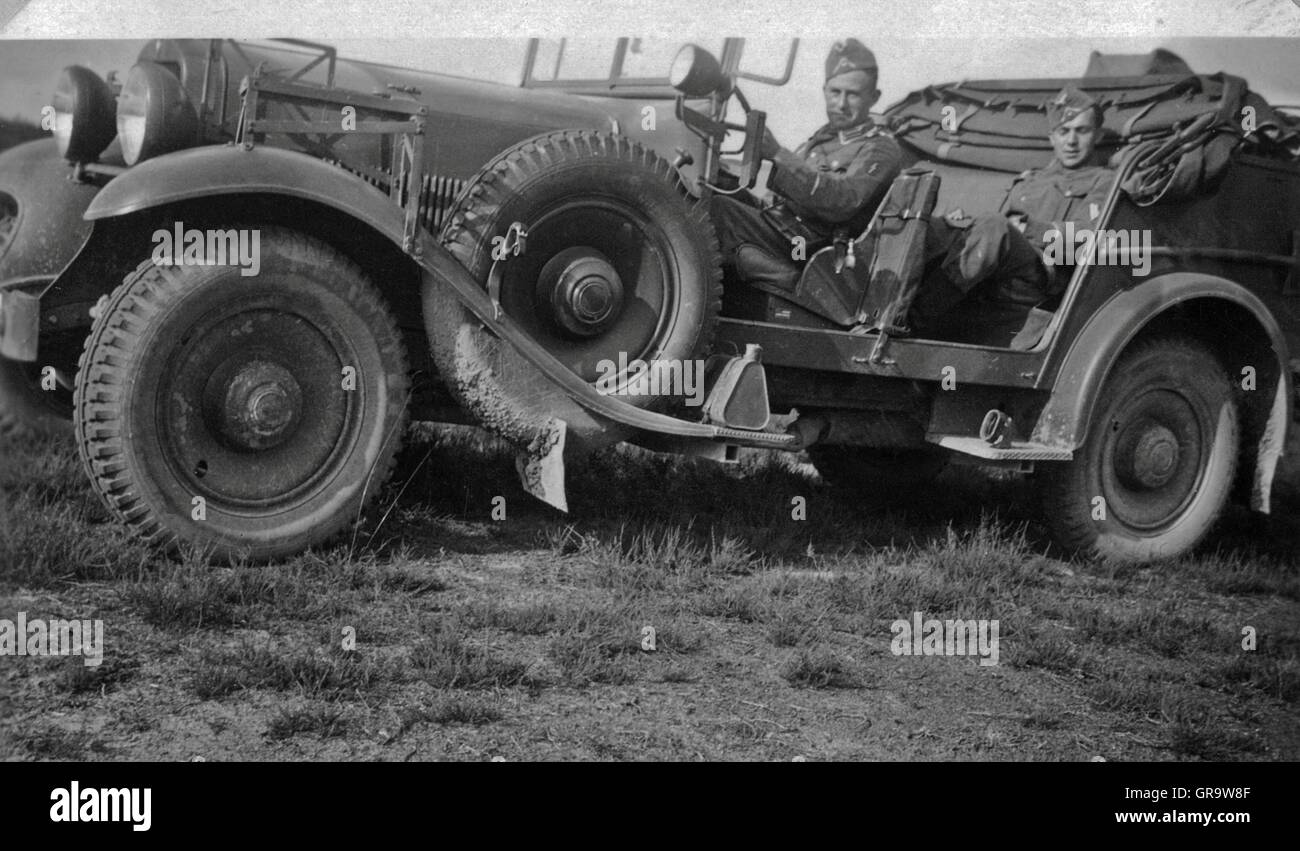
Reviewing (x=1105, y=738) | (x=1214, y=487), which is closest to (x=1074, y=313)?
(x=1214, y=487)

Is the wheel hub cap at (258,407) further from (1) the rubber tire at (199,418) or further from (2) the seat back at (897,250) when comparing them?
(2) the seat back at (897,250)

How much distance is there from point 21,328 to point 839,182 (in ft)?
9.08

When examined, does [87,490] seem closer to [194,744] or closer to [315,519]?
[315,519]

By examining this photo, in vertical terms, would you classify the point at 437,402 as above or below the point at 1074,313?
below

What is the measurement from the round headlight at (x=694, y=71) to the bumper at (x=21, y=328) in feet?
6.94

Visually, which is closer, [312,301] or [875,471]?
[312,301]

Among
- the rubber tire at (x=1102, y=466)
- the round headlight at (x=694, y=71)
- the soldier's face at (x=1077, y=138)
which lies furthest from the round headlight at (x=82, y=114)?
the rubber tire at (x=1102, y=466)

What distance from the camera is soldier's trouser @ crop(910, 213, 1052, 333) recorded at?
469 cm

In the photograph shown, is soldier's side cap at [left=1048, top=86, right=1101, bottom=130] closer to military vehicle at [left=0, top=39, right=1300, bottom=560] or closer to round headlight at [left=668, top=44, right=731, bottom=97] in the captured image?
military vehicle at [left=0, top=39, right=1300, bottom=560]

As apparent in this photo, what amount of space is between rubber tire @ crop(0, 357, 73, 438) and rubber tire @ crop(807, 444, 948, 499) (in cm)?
309

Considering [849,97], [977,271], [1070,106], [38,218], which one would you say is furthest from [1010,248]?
[38,218]

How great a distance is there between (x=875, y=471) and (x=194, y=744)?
3.70 meters
